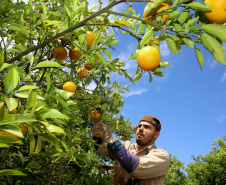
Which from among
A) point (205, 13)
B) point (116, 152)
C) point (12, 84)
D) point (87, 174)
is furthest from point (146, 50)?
point (87, 174)

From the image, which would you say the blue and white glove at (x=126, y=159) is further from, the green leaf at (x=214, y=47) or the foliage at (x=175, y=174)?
the foliage at (x=175, y=174)

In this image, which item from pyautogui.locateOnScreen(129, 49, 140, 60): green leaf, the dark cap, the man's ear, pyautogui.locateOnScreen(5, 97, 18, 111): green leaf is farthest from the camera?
the man's ear

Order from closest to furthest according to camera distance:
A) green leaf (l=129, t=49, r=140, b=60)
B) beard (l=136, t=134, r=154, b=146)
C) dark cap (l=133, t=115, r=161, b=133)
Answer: green leaf (l=129, t=49, r=140, b=60)
beard (l=136, t=134, r=154, b=146)
dark cap (l=133, t=115, r=161, b=133)

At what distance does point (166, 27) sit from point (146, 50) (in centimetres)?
23

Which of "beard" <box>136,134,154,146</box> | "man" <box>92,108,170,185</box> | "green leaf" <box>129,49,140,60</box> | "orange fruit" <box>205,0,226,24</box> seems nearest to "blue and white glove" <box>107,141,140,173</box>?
"man" <box>92,108,170,185</box>

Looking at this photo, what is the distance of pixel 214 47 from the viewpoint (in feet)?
3.00

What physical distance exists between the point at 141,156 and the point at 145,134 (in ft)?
1.04

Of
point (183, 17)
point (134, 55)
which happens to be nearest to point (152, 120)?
point (134, 55)

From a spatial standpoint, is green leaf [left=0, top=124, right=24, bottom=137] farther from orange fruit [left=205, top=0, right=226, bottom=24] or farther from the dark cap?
the dark cap

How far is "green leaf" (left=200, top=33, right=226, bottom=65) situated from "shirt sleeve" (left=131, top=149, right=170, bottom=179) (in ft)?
5.14

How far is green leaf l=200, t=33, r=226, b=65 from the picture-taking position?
900 mm

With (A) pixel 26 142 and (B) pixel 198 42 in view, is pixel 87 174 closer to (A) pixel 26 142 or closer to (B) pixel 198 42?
(A) pixel 26 142

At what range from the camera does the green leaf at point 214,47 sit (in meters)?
0.90

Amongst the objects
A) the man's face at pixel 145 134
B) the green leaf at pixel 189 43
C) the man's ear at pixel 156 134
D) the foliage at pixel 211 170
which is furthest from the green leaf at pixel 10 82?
the foliage at pixel 211 170
